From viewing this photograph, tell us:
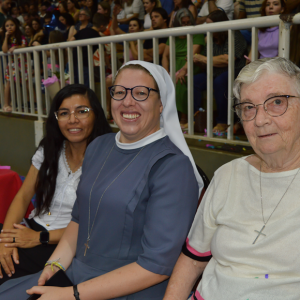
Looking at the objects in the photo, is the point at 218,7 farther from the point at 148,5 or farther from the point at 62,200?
the point at 62,200

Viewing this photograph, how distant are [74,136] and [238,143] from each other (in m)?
1.31

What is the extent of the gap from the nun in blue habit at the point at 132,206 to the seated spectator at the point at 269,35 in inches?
64.9

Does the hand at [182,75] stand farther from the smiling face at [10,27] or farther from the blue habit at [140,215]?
the smiling face at [10,27]

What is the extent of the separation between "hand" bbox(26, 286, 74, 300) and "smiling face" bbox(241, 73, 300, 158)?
1.11m

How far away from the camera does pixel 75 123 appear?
2.59 metres

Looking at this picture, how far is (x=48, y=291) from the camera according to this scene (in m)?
1.72

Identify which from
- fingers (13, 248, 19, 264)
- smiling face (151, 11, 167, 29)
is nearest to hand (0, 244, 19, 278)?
fingers (13, 248, 19, 264)

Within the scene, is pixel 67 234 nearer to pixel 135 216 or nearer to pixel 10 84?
pixel 135 216

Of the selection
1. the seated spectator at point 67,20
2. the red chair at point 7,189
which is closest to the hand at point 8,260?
the red chair at point 7,189

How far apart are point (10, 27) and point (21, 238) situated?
551 cm

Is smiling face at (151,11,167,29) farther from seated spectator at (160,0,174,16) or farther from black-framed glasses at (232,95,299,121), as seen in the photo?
black-framed glasses at (232,95,299,121)

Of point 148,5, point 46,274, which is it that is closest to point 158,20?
point 148,5

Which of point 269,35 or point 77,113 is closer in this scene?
point 77,113

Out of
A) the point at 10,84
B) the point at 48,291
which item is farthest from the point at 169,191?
the point at 10,84
